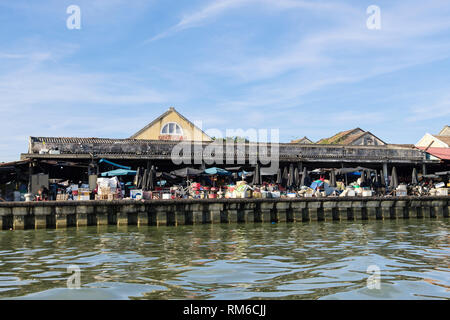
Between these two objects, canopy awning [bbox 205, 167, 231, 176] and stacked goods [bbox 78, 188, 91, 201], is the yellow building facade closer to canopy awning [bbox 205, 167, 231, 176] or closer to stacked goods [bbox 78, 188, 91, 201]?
canopy awning [bbox 205, 167, 231, 176]

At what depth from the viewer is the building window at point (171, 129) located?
1548 inches

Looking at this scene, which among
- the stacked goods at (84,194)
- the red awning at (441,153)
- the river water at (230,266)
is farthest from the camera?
the red awning at (441,153)

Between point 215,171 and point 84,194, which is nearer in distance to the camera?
point 84,194

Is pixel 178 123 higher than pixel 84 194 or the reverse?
higher

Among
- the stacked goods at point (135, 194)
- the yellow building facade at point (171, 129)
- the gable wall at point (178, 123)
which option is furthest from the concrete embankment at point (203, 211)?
the gable wall at point (178, 123)

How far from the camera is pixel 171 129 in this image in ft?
130

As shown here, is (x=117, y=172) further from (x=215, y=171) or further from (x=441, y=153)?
(x=441, y=153)

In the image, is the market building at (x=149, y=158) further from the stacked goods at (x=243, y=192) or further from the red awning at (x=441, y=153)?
the stacked goods at (x=243, y=192)

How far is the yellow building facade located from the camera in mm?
38750

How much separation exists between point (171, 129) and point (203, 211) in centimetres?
1937

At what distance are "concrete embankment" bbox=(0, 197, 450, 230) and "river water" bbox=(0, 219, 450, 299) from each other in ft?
12.0

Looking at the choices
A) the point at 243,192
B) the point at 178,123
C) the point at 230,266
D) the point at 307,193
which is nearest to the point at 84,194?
the point at 243,192
